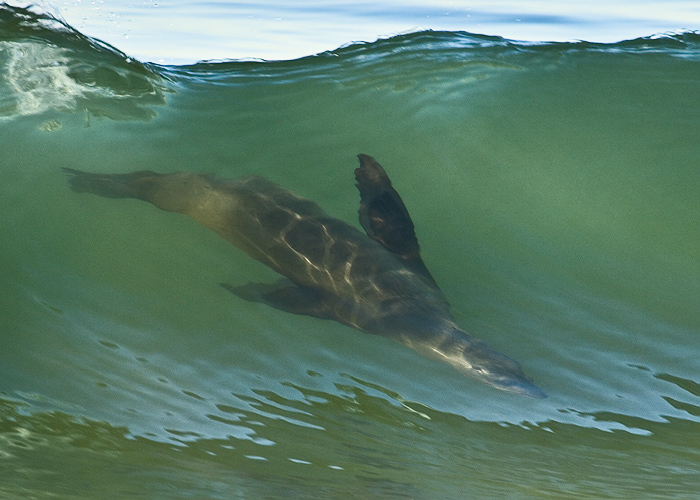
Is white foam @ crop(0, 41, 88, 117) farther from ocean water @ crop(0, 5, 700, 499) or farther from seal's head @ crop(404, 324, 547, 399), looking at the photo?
seal's head @ crop(404, 324, 547, 399)

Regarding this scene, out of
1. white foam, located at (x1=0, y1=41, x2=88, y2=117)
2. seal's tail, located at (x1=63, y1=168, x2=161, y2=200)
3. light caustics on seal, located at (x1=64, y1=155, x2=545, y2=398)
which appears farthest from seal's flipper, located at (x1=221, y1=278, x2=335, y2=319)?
white foam, located at (x1=0, y1=41, x2=88, y2=117)

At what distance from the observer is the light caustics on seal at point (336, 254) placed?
4949mm

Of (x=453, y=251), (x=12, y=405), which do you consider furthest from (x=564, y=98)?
(x=12, y=405)

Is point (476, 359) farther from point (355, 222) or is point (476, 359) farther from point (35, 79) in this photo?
point (35, 79)

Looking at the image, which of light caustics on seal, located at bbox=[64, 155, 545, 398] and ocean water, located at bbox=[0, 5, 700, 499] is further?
light caustics on seal, located at bbox=[64, 155, 545, 398]

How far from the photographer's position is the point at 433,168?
700cm

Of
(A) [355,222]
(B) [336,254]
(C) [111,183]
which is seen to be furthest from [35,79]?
(B) [336,254]

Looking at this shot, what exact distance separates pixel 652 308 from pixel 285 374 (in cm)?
294

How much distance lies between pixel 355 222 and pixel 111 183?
2157 mm

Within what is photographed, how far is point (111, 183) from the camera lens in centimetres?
621

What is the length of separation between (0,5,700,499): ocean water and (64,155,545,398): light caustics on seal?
0.14 meters

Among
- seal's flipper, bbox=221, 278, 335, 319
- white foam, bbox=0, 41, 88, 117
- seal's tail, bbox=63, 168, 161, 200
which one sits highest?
white foam, bbox=0, 41, 88, 117

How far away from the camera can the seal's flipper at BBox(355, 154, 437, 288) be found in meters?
5.65

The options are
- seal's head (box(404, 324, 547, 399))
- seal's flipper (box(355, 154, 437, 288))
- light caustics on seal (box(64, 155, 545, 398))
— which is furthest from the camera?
seal's flipper (box(355, 154, 437, 288))
